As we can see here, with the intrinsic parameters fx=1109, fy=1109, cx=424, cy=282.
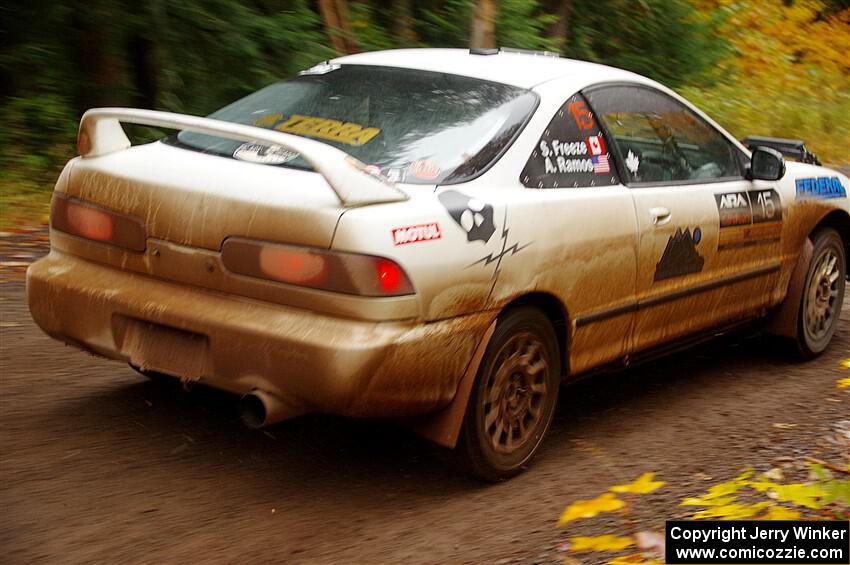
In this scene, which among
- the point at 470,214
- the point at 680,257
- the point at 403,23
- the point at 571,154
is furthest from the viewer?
the point at 403,23

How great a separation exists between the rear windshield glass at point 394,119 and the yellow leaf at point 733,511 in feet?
4.80

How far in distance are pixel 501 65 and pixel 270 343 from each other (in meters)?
1.87

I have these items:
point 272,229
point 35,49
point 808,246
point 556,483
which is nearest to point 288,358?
point 272,229

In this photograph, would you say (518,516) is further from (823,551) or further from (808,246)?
(808,246)

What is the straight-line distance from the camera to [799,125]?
58.2ft

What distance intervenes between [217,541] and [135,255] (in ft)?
3.58

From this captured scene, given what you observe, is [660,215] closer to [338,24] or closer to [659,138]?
[659,138]

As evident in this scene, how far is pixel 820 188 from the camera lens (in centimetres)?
620

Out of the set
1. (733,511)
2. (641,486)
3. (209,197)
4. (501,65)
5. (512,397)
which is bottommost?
(641,486)

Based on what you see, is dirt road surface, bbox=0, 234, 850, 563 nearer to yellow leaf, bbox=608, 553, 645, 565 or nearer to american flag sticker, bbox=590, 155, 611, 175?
yellow leaf, bbox=608, 553, 645, 565

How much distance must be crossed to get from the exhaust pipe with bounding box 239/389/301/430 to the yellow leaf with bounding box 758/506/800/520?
5.26 feet

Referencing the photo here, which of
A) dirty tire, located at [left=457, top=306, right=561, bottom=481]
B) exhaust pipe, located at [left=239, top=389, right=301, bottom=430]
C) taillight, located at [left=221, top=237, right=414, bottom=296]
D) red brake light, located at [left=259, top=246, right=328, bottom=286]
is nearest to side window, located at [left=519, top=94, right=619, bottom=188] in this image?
dirty tire, located at [left=457, top=306, right=561, bottom=481]

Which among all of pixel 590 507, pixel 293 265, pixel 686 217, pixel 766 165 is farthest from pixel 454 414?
pixel 766 165

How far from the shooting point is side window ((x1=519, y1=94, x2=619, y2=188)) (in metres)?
4.40
